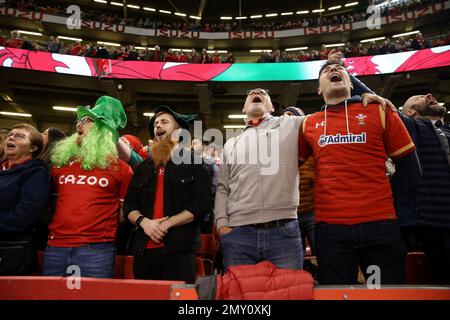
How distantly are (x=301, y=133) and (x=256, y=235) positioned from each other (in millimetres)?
713

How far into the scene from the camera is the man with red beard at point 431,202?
1.81 meters

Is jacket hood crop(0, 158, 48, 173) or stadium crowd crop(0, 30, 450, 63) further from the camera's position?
stadium crowd crop(0, 30, 450, 63)

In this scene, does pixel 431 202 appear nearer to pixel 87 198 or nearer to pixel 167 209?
pixel 167 209

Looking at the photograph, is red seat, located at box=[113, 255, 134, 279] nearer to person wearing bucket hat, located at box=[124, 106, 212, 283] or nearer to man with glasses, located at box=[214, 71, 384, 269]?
person wearing bucket hat, located at box=[124, 106, 212, 283]

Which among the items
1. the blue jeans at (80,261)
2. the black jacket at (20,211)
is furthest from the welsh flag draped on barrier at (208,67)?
the blue jeans at (80,261)

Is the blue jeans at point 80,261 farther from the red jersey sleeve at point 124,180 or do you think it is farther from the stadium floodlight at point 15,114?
the stadium floodlight at point 15,114

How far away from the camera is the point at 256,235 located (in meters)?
1.71

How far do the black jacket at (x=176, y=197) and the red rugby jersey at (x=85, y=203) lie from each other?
134mm

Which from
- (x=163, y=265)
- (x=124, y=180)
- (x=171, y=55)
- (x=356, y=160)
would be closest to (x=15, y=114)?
(x=171, y=55)

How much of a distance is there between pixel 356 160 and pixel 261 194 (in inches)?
21.7

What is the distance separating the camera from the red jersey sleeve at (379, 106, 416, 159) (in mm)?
1701

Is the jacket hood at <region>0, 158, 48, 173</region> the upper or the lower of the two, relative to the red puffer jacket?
upper

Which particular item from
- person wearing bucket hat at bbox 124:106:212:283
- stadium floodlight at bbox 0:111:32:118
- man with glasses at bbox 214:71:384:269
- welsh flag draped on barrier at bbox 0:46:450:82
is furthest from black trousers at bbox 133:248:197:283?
stadium floodlight at bbox 0:111:32:118

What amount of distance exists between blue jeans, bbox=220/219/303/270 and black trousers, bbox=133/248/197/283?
0.23m
